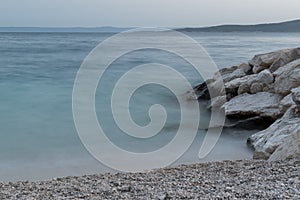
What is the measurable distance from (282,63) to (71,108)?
534 centimetres

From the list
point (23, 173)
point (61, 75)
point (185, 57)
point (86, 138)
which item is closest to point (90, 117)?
point (86, 138)

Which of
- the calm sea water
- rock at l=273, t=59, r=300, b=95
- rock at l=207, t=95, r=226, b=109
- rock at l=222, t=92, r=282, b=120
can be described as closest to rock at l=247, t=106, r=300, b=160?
the calm sea water

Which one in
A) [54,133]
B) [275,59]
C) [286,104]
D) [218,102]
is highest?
[275,59]

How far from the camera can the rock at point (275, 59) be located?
9.34 metres

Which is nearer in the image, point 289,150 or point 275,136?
point 289,150

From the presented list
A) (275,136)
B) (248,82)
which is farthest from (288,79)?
(275,136)

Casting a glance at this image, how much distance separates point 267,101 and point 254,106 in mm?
267

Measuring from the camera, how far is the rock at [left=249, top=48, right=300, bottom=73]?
30.7 ft

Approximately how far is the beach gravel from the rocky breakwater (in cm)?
83

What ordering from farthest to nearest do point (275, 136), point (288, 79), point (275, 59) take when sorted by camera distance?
point (275, 59)
point (288, 79)
point (275, 136)

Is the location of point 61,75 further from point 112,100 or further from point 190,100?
point 190,100

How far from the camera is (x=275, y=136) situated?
5270 mm

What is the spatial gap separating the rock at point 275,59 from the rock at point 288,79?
133cm

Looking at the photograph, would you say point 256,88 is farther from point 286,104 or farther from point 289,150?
point 289,150
